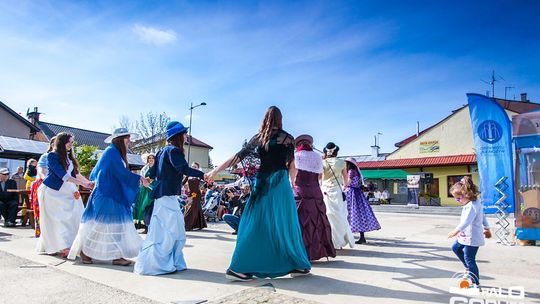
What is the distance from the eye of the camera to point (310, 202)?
5062 millimetres

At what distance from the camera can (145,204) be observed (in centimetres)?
853

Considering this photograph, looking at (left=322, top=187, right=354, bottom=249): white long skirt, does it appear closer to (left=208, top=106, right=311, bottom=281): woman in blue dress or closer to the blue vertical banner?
(left=208, top=106, right=311, bottom=281): woman in blue dress

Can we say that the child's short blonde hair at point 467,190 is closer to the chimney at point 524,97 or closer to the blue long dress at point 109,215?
the blue long dress at point 109,215

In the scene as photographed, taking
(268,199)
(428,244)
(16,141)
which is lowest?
(428,244)

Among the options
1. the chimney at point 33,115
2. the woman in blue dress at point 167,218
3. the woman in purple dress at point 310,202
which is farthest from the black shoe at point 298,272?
the chimney at point 33,115

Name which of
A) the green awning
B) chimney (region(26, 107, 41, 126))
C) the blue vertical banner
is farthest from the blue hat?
chimney (region(26, 107, 41, 126))

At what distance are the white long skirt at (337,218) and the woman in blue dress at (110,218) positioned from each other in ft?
10.1

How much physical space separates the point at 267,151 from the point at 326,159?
96.3 inches

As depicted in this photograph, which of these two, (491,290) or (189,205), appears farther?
(189,205)

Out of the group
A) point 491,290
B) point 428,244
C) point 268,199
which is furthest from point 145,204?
point 491,290

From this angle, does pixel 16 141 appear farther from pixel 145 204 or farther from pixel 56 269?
pixel 56 269

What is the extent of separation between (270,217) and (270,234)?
19 cm

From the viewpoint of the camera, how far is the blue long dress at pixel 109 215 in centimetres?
462

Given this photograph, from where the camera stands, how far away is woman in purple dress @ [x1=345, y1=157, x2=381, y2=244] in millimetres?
6965
